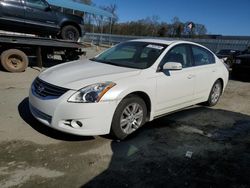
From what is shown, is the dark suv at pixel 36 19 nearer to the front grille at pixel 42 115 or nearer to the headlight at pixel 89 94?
the front grille at pixel 42 115

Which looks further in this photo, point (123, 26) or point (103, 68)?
point (123, 26)

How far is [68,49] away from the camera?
11.1 m

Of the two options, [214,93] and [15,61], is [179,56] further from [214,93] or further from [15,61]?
[15,61]

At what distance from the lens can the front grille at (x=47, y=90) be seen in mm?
3589

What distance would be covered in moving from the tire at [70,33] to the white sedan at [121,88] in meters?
6.14

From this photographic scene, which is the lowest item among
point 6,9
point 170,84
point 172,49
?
point 170,84

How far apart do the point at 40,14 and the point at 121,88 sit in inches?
294

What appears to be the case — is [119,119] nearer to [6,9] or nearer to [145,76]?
[145,76]

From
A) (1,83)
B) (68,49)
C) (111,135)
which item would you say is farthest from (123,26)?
(111,135)

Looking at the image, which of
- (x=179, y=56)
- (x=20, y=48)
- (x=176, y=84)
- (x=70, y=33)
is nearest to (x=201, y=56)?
(x=179, y=56)

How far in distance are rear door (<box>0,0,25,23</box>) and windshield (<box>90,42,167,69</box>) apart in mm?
5634

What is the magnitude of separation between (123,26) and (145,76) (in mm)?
51912

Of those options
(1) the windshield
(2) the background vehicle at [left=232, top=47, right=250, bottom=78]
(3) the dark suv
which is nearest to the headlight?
(1) the windshield

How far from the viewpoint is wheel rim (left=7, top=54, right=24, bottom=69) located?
29.3 feet
